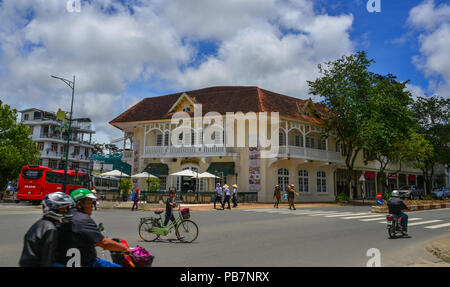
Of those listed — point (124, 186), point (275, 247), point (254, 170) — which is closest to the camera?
point (275, 247)

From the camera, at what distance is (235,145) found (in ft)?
104

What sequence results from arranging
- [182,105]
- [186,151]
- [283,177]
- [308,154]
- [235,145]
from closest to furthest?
1. [235,145]
2. [186,151]
3. [308,154]
4. [283,177]
5. [182,105]

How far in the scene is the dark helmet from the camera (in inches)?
130

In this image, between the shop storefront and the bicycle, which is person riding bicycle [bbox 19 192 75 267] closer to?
the bicycle

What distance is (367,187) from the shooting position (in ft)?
145

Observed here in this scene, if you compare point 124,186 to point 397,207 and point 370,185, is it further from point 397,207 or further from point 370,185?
point 370,185

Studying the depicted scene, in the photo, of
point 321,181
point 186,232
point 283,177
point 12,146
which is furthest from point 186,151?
point 186,232

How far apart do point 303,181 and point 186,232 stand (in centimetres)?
2624

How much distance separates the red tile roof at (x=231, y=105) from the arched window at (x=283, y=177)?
17.1ft

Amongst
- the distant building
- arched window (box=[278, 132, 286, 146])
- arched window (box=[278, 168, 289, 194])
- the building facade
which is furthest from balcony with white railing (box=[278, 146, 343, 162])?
the distant building
